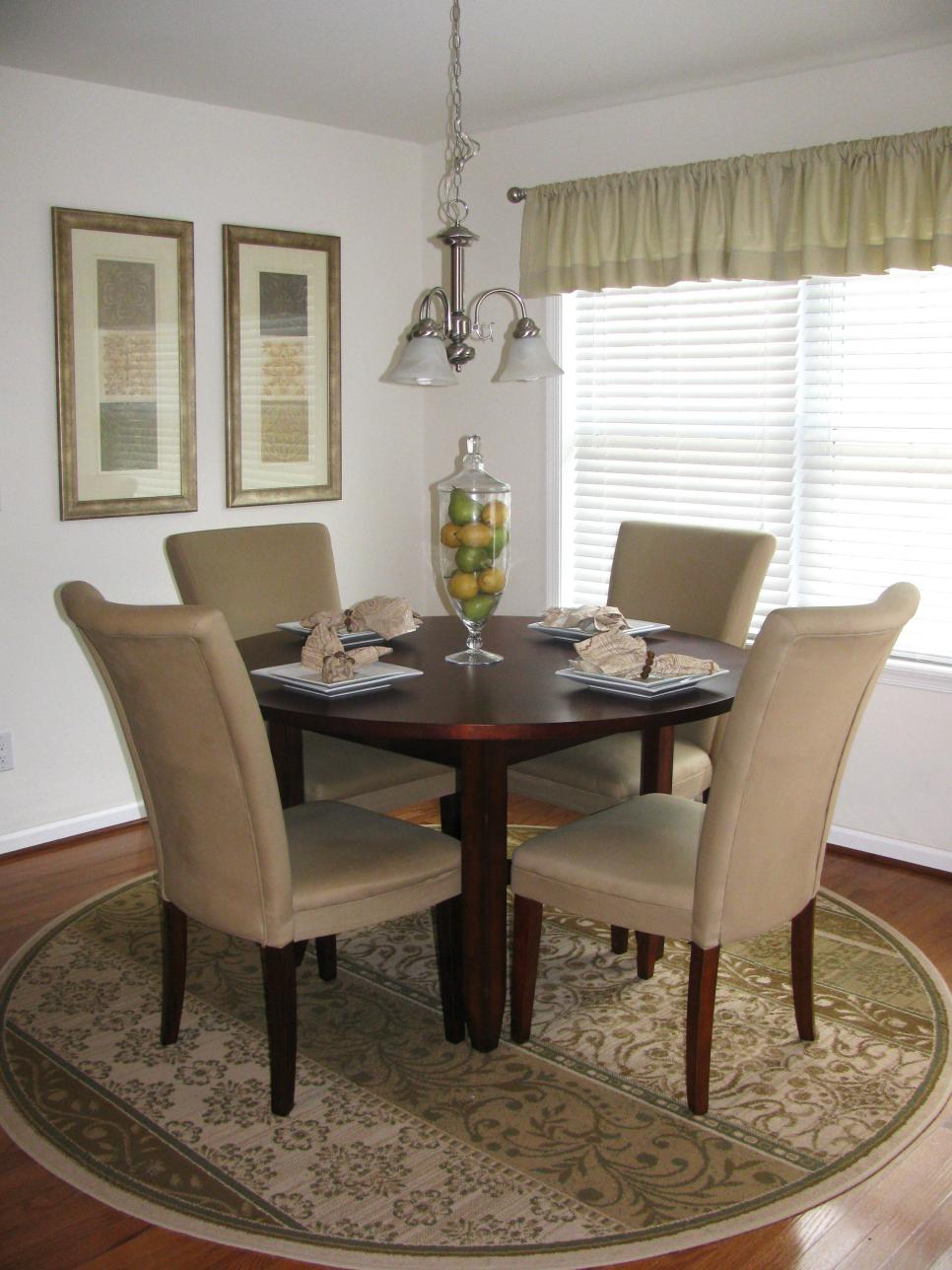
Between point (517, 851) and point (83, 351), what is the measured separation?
2.33 meters

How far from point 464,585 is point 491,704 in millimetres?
351

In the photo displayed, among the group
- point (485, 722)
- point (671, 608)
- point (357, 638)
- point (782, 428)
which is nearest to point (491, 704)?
point (485, 722)

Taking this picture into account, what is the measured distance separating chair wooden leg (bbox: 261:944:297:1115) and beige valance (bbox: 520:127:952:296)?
2613mm

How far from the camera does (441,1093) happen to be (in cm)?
251

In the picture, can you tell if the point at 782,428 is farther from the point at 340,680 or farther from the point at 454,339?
the point at 340,680

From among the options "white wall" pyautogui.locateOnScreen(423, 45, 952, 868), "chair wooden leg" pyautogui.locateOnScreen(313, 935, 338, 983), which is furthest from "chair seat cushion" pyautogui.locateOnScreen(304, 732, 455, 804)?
"white wall" pyautogui.locateOnScreen(423, 45, 952, 868)

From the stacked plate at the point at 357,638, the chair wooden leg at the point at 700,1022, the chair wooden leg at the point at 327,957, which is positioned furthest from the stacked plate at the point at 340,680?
the chair wooden leg at the point at 700,1022

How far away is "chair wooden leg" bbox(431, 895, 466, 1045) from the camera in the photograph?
2641 millimetres

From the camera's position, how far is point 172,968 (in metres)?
2.66

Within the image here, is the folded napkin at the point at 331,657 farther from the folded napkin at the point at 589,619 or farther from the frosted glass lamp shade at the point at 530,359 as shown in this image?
the frosted glass lamp shade at the point at 530,359

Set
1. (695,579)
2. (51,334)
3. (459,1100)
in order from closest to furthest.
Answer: (459,1100) → (695,579) → (51,334)

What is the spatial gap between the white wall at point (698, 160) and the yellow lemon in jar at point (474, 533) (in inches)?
68.6

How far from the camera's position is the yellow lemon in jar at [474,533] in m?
2.64

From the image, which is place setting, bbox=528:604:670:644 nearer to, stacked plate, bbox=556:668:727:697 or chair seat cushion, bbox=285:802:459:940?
stacked plate, bbox=556:668:727:697
